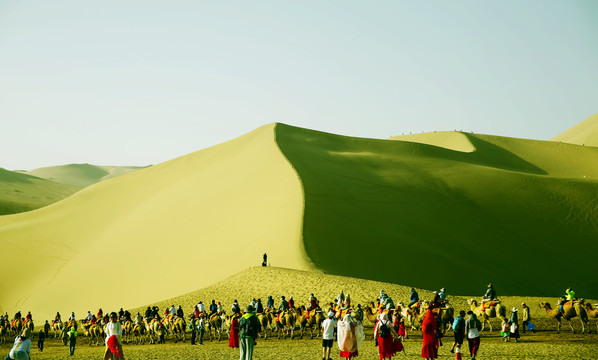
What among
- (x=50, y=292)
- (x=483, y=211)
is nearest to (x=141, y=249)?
(x=50, y=292)

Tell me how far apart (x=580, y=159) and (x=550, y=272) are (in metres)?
49.7

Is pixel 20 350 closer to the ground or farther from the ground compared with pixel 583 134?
closer to the ground

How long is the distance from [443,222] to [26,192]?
142 m

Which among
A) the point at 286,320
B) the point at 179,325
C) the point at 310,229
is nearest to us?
the point at 286,320

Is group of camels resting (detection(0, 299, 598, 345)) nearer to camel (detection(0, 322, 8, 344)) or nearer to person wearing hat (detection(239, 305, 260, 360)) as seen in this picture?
camel (detection(0, 322, 8, 344))

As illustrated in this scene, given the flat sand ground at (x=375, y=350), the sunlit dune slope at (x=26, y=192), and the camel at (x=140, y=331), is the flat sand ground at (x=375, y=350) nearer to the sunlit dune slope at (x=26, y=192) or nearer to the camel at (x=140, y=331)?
the camel at (x=140, y=331)

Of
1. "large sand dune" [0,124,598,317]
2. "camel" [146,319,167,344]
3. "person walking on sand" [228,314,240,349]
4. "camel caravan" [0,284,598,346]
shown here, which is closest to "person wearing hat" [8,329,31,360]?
"person walking on sand" [228,314,240,349]

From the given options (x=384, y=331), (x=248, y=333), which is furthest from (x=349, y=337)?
(x=248, y=333)

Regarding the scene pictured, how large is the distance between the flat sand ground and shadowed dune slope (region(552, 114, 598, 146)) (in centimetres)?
12153

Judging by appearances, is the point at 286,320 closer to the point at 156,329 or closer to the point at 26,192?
the point at 156,329

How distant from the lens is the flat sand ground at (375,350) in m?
20.1

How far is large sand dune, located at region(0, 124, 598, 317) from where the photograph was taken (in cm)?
4672

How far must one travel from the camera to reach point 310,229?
47906 millimetres

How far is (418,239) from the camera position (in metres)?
50.3
